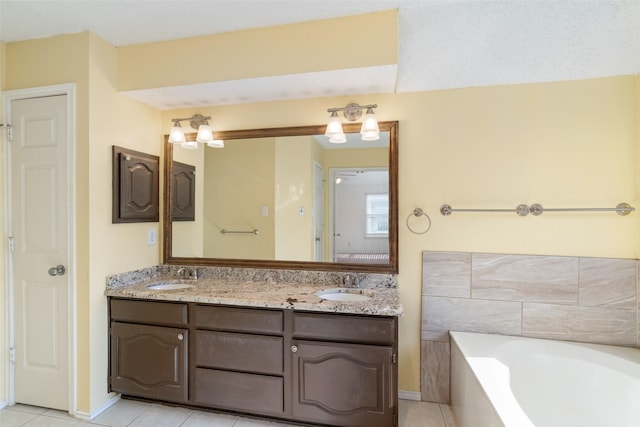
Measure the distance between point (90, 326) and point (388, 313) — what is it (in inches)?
73.5

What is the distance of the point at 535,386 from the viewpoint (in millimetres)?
1773

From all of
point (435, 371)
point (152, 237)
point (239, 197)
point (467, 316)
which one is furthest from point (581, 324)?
point (152, 237)

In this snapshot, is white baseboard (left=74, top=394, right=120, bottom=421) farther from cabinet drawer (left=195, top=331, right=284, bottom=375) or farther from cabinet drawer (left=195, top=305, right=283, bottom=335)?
cabinet drawer (left=195, top=305, right=283, bottom=335)

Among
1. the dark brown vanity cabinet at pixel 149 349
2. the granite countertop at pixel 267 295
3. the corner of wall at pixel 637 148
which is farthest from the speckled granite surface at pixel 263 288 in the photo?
the corner of wall at pixel 637 148

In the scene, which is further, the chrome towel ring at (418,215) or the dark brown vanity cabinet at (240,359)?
the chrome towel ring at (418,215)

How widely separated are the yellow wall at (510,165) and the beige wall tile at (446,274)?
0.18 ft

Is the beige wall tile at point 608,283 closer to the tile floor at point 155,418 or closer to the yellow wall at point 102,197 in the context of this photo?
the tile floor at point 155,418

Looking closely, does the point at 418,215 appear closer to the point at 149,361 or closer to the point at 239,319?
the point at 239,319

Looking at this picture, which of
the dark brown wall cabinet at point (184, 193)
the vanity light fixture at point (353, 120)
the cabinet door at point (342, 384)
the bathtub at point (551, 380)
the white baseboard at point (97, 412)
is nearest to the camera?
the bathtub at point (551, 380)

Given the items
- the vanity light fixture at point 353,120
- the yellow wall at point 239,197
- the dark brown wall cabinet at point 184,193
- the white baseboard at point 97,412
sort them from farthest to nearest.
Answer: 1. the dark brown wall cabinet at point 184,193
2. the yellow wall at point 239,197
3. the vanity light fixture at point 353,120
4. the white baseboard at point 97,412

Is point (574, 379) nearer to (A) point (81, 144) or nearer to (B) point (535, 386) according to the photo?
(B) point (535, 386)

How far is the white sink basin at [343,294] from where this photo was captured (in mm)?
2084

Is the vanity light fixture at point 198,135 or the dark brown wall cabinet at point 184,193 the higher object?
the vanity light fixture at point 198,135

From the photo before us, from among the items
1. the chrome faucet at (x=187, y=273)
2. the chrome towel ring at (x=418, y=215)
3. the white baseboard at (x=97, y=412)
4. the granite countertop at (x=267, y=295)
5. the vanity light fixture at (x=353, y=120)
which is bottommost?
the white baseboard at (x=97, y=412)
